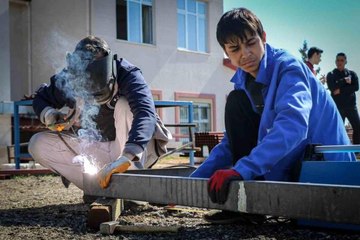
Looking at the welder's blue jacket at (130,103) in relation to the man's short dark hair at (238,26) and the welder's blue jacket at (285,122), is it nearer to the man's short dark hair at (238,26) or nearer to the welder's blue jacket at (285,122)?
the welder's blue jacket at (285,122)

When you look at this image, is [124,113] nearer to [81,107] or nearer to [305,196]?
[81,107]

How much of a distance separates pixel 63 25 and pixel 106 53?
8.64 meters

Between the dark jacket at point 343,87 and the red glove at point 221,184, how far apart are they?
6.67 metres

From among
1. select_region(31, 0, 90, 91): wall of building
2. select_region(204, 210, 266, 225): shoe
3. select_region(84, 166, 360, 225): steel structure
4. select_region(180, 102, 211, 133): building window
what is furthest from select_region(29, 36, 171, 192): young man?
select_region(180, 102, 211, 133): building window

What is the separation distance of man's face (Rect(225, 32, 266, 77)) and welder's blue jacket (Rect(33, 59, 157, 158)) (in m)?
0.96

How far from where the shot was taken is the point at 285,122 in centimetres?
227

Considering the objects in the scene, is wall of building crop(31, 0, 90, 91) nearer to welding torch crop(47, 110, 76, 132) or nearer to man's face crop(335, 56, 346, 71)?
man's face crop(335, 56, 346, 71)

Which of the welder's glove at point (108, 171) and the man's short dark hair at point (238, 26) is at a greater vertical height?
the man's short dark hair at point (238, 26)

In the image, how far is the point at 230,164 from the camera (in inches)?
120

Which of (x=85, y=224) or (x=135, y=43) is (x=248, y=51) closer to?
(x=85, y=224)

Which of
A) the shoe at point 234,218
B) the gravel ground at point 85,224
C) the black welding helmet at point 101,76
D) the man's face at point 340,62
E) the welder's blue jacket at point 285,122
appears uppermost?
the man's face at point 340,62

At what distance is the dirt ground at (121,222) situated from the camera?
2.65 meters

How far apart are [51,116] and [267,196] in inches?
97.2

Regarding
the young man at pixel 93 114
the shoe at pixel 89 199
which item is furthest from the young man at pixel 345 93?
the shoe at pixel 89 199
